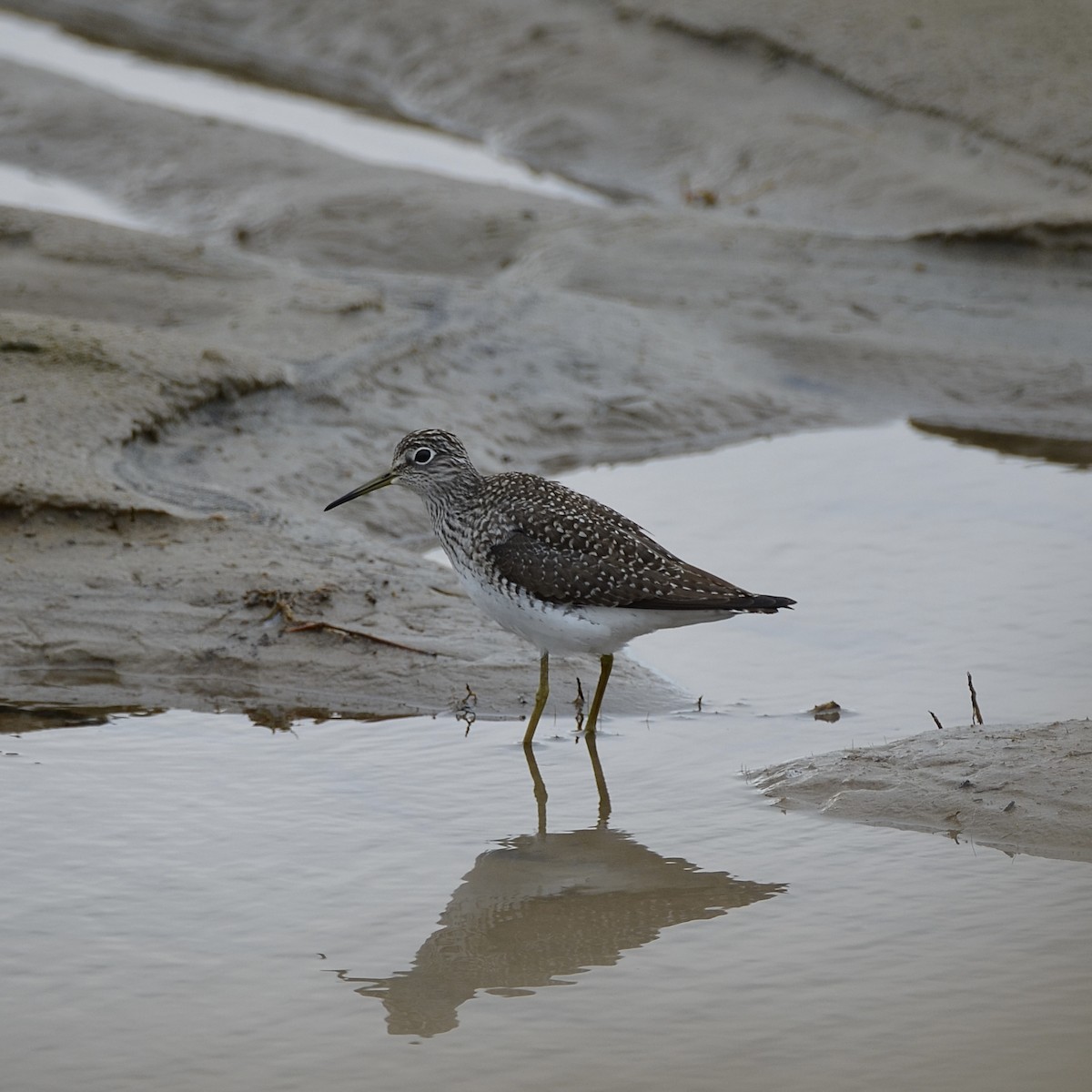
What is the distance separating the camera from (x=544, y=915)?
514cm

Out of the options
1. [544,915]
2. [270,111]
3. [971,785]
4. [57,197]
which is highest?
[270,111]

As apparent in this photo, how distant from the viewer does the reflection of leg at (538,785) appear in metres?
5.94

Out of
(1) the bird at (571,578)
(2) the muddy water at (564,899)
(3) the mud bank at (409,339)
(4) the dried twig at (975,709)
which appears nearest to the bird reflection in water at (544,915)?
(2) the muddy water at (564,899)

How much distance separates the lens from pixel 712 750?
6.45m

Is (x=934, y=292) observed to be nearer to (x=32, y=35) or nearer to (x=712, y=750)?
(x=712, y=750)

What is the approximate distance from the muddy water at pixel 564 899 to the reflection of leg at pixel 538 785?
0.03 m

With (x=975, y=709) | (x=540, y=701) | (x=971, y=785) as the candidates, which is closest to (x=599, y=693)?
(x=540, y=701)

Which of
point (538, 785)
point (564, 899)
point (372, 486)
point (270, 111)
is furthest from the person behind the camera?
point (270, 111)

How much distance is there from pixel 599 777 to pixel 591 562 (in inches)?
35.1

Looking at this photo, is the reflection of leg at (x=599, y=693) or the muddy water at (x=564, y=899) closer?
the muddy water at (x=564, y=899)

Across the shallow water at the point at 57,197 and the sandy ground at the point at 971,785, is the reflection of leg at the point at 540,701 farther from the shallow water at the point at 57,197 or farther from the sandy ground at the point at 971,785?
the shallow water at the point at 57,197

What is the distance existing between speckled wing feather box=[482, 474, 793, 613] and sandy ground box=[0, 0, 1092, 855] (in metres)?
0.78

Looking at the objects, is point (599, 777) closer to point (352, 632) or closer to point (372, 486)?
point (352, 632)

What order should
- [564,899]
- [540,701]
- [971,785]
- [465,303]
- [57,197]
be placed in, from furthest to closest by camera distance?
[57,197] < [465,303] < [540,701] < [971,785] < [564,899]
